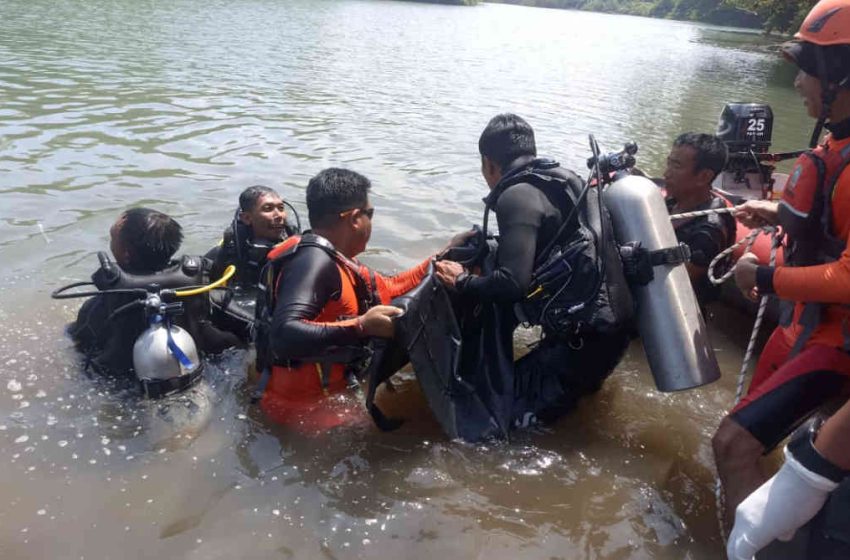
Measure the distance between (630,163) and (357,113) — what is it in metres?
10.5

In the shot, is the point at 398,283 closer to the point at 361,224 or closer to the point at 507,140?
the point at 361,224

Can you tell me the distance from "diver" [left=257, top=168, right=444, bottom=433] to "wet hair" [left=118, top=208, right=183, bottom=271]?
0.73 meters

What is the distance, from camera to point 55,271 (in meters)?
6.23

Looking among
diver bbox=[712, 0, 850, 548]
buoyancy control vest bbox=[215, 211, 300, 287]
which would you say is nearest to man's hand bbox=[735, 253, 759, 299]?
diver bbox=[712, 0, 850, 548]

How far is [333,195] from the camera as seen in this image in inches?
141

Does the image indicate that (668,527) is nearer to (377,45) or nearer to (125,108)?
(125,108)

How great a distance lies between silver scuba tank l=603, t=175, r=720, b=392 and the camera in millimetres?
3543

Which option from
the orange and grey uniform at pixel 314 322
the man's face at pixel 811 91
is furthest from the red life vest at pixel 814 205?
the orange and grey uniform at pixel 314 322

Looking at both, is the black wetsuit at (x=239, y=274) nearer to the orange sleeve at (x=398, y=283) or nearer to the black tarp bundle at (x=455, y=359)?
the orange sleeve at (x=398, y=283)

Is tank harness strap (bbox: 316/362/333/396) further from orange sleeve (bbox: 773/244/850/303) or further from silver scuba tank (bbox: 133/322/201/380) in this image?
orange sleeve (bbox: 773/244/850/303)

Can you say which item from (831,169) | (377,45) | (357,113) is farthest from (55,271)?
(377,45)

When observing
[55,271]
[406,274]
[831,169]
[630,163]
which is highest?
[831,169]

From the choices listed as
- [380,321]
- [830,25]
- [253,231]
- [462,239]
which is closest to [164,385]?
[380,321]

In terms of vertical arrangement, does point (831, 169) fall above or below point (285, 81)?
above
